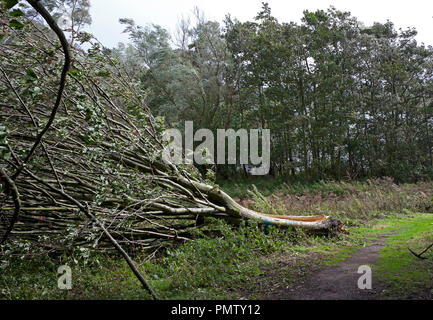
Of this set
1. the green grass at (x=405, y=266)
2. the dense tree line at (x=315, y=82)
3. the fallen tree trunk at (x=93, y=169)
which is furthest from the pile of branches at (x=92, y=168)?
the dense tree line at (x=315, y=82)

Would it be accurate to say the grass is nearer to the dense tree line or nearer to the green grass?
the green grass

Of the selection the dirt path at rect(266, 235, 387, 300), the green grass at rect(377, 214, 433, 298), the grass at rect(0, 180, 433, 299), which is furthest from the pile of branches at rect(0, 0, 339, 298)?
the dirt path at rect(266, 235, 387, 300)

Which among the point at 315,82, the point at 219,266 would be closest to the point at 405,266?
the point at 219,266

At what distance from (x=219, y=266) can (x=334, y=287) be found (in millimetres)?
1363

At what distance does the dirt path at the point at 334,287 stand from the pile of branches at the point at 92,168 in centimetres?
160

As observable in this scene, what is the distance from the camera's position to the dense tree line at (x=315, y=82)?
54.2 feet

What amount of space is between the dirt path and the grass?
0.41ft

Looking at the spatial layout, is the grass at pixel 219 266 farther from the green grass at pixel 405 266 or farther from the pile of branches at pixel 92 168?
the pile of branches at pixel 92 168

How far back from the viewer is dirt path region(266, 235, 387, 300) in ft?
9.61

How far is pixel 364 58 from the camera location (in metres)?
17.2

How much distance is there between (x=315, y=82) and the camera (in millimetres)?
16844
